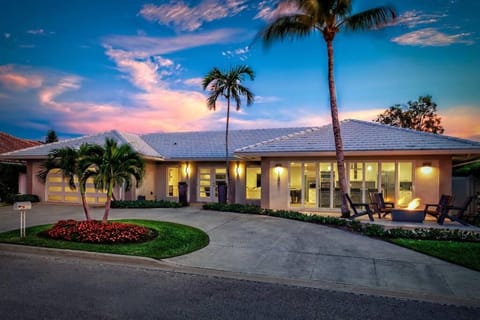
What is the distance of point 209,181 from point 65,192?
8625 mm

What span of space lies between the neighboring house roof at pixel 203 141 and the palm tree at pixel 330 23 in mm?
7288

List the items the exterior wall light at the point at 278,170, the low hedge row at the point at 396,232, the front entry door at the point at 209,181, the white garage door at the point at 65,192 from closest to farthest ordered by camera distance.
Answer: the low hedge row at the point at 396,232 → the exterior wall light at the point at 278,170 → the white garage door at the point at 65,192 → the front entry door at the point at 209,181

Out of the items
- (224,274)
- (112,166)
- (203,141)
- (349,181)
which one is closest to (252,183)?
(203,141)

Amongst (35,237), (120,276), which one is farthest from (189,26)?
(120,276)

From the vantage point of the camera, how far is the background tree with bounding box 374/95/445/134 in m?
30.6

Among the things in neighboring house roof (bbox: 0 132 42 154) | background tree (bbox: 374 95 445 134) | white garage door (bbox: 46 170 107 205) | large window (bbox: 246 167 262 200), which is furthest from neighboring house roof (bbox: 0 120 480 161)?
background tree (bbox: 374 95 445 134)

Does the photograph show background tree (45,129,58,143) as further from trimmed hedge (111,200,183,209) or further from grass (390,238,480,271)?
grass (390,238,480,271)

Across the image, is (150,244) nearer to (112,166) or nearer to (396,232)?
(112,166)

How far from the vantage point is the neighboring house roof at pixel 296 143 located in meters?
11.5

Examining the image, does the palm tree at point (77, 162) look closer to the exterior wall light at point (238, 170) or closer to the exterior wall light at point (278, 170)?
the exterior wall light at point (278, 170)

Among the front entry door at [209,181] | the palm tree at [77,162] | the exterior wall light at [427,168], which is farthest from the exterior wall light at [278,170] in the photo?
the palm tree at [77,162]

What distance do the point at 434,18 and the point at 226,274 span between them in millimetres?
13376

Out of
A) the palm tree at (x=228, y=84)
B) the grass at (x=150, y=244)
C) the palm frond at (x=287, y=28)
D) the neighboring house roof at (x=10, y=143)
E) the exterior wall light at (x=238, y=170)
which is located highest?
the palm frond at (x=287, y=28)

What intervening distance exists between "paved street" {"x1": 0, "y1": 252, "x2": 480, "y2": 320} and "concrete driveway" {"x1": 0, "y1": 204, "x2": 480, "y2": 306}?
33cm
